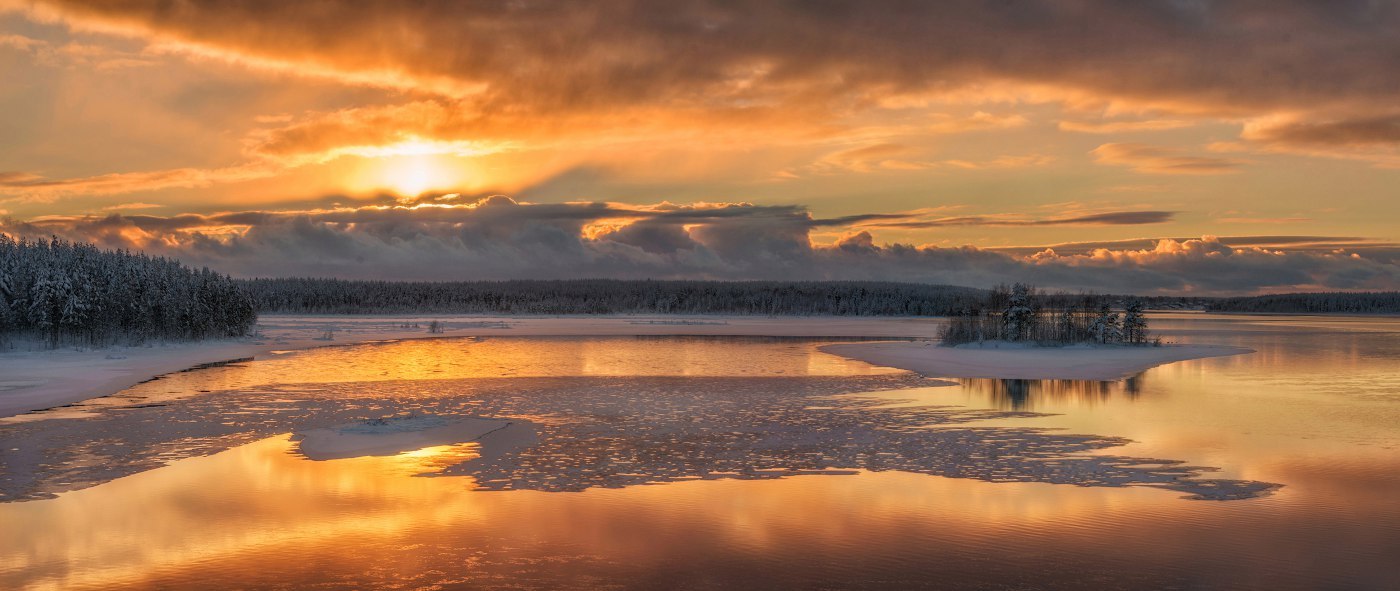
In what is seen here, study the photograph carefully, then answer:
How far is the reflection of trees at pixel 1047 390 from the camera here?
27.6 meters

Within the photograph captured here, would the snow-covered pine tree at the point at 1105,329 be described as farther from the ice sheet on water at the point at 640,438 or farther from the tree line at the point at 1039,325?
the ice sheet on water at the point at 640,438

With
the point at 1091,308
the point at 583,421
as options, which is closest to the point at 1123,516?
the point at 583,421

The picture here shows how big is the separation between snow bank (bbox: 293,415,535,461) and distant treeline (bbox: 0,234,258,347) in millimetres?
35158

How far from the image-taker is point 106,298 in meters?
51.2

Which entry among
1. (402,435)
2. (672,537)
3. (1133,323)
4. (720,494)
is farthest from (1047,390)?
(1133,323)

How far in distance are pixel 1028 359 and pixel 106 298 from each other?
154 ft

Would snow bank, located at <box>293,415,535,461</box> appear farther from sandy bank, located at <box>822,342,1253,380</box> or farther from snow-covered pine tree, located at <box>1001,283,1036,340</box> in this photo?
snow-covered pine tree, located at <box>1001,283,1036,340</box>

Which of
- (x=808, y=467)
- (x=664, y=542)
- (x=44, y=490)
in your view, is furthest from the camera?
(x=808, y=467)

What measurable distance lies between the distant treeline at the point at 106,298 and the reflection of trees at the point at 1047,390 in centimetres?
4322

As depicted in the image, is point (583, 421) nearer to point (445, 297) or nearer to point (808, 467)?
point (808, 467)

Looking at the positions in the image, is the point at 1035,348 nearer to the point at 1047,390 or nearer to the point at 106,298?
the point at 1047,390

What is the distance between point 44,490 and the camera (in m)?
14.6

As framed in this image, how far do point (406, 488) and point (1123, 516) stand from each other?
1067 centimetres

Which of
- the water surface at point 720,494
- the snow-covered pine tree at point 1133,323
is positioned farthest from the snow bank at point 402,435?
the snow-covered pine tree at point 1133,323
